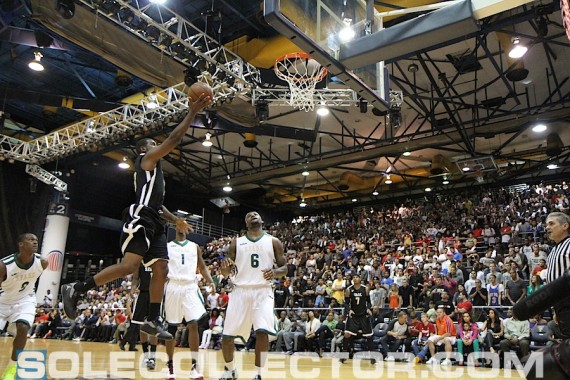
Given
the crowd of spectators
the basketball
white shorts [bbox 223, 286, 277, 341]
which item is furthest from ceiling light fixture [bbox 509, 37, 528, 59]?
the basketball

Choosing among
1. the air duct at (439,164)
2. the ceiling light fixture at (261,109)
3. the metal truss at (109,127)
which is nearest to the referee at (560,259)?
the ceiling light fixture at (261,109)

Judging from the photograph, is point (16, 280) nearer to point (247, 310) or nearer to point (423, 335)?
point (247, 310)

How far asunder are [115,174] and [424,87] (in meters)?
16.4

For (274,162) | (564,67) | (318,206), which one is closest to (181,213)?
(274,162)

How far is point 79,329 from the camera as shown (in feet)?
57.0

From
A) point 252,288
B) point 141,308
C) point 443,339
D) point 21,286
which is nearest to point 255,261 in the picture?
point 252,288

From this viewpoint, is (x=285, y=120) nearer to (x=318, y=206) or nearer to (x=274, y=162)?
(x=274, y=162)

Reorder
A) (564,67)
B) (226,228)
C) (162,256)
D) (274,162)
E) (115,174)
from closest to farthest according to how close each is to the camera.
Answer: (162,256) < (564,67) < (274,162) < (115,174) < (226,228)

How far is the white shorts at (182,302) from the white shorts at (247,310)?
1267 millimetres

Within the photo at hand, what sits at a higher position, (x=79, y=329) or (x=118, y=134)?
(x=118, y=134)

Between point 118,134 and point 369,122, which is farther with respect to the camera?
Answer: point 369,122

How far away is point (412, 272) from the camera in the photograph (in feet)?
45.5

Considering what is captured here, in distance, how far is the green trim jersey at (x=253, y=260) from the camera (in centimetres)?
513

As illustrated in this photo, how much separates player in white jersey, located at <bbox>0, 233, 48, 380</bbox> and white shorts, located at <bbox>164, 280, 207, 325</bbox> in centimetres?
164
